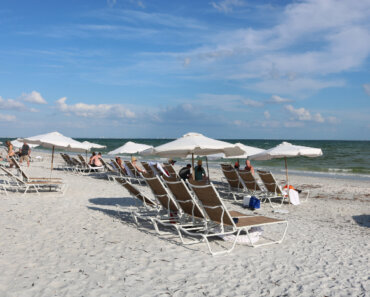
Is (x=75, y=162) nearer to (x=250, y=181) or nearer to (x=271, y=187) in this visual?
(x=250, y=181)

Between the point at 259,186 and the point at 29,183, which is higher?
the point at 259,186

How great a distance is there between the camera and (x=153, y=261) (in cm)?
424

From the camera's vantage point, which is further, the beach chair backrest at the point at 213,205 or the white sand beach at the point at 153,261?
the beach chair backrest at the point at 213,205

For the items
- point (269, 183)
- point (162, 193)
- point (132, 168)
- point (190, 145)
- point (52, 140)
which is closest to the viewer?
point (162, 193)

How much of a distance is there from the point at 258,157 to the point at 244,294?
6.29 m

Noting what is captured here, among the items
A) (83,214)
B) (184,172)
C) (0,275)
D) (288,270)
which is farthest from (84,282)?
(184,172)

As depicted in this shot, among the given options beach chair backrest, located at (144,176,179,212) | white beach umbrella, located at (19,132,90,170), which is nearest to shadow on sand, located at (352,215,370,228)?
beach chair backrest, located at (144,176,179,212)

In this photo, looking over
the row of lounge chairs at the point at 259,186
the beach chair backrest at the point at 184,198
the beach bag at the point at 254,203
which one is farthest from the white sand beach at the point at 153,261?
the row of lounge chairs at the point at 259,186

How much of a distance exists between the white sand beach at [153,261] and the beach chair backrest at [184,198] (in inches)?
16.8

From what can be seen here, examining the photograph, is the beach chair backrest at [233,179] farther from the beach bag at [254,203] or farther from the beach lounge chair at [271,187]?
the beach bag at [254,203]

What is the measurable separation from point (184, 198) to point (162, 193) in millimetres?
584

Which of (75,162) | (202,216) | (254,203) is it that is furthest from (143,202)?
(75,162)

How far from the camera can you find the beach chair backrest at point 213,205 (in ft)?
15.2

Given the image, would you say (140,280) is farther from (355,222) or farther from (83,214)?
(355,222)
